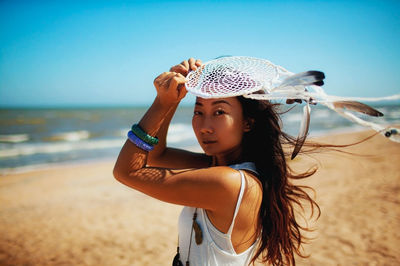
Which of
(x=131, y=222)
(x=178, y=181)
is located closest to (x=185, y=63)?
(x=178, y=181)

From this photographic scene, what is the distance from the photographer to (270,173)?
1540 mm

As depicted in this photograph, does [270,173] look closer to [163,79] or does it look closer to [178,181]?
[178,181]

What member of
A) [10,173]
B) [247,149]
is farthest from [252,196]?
[10,173]

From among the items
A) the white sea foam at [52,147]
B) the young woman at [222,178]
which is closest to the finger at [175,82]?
the young woman at [222,178]

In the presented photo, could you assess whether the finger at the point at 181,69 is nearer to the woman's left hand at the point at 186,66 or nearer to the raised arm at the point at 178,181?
the woman's left hand at the point at 186,66

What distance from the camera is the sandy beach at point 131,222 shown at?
12.9 ft

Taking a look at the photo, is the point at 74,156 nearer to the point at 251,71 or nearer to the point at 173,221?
the point at 173,221

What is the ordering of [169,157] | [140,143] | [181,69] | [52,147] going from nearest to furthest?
1. [140,143]
2. [181,69]
3. [169,157]
4. [52,147]

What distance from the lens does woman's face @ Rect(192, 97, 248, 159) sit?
4.71ft

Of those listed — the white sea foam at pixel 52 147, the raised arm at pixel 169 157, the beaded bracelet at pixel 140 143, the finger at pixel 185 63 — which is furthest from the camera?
the white sea foam at pixel 52 147

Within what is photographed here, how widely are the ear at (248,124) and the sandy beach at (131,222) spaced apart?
4.72ft

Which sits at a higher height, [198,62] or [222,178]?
[198,62]

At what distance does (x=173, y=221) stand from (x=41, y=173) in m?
5.91

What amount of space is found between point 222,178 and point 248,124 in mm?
513
